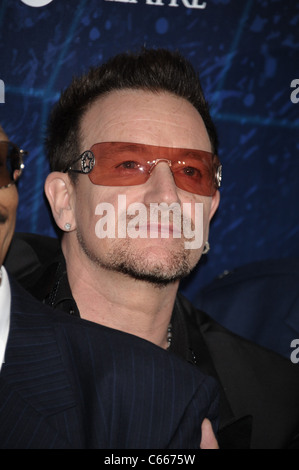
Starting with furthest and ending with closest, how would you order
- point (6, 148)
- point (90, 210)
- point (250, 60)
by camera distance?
1. point (250, 60)
2. point (90, 210)
3. point (6, 148)

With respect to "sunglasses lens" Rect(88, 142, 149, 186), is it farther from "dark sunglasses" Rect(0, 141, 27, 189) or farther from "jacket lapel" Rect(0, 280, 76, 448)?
"jacket lapel" Rect(0, 280, 76, 448)

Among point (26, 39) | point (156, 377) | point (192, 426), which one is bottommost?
point (192, 426)

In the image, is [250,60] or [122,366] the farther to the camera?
[250,60]

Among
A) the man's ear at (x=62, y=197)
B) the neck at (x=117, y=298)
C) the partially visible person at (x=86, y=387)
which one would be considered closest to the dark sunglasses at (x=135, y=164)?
the man's ear at (x=62, y=197)

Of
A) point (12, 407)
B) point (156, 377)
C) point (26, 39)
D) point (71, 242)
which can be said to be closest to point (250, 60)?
point (26, 39)

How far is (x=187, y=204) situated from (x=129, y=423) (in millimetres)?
828

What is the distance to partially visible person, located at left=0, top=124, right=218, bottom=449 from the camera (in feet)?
3.94

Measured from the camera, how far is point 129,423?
4.21ft

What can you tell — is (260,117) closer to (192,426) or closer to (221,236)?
(221,236)

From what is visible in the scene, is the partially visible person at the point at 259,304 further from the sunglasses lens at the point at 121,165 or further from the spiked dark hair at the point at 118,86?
the sunglasses lens at the point at 121,165

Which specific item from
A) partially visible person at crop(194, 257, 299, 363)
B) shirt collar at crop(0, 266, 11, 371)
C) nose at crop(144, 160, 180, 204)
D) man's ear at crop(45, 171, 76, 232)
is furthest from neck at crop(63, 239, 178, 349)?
shirt collar at crop(0, 266, 11, 371)

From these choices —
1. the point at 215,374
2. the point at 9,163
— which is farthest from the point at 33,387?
the point at 215,374

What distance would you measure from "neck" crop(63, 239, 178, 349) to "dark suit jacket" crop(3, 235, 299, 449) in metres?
0.07

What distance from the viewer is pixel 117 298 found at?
1.92 meters
